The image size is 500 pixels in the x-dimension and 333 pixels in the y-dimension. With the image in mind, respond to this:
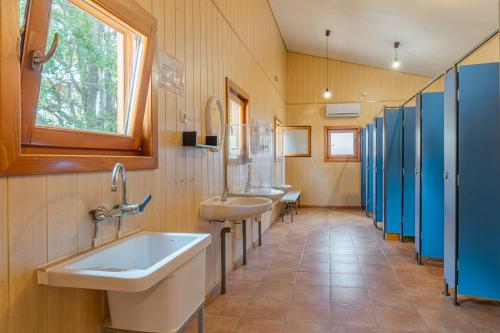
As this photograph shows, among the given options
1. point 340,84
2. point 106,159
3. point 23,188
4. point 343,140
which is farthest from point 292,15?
point 23,188

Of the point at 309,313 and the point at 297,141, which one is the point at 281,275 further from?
the point at 297,141

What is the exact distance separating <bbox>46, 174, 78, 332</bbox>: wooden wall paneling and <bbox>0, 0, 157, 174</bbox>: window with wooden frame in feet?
0.23

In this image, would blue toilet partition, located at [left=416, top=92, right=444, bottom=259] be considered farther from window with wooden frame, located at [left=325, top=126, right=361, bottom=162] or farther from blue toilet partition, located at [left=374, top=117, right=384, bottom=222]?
Result: window with wooden frame, located at [left=325, top=126, right=361, bottom=162]

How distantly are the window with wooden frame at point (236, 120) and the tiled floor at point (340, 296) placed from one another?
1230 millimetres

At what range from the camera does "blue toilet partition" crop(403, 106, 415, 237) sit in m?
4.22

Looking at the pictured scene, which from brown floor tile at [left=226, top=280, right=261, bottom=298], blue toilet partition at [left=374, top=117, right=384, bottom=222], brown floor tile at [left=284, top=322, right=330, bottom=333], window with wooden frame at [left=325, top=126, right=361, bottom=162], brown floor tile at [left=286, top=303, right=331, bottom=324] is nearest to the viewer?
Result: brown floor tile at [left=284, top=322, right=330, bottom=333]

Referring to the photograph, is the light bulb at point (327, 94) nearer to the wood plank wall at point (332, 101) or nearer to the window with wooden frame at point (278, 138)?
the wood plank wall at point (332, 101)

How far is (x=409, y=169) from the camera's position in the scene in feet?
14.0

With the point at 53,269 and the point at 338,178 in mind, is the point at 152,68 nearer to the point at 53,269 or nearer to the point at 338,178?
the point at 53,269

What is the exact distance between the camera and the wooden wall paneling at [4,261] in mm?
1029

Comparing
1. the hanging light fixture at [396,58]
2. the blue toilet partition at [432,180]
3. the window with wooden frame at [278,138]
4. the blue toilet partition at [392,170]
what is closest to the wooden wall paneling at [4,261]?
the blue toilet partition at [432,180]

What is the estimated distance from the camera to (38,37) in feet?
3.75

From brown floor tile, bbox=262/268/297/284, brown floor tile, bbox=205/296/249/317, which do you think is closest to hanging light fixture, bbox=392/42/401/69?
brown floor tile, bbox=262/268/297/284

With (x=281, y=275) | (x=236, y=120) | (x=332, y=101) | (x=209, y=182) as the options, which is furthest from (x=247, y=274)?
(x=332, y=101)
